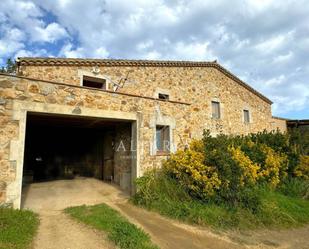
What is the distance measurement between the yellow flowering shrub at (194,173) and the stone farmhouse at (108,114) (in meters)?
0.82

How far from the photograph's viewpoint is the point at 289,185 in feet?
25.3

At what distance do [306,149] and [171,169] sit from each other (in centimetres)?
543

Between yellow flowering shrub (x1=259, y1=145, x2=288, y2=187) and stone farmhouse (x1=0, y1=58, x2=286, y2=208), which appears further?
yellow flowering shrub (x1=259, y1=145, x2=288, y2=187)

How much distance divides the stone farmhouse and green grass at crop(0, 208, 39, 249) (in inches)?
16.7

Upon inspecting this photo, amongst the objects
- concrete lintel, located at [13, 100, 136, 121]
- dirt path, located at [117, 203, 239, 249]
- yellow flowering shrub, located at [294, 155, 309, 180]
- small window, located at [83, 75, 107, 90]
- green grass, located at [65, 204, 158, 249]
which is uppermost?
small window, located at [83, 75, 107, 90]

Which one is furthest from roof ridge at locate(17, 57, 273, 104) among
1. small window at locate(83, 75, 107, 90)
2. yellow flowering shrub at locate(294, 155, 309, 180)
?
yellow flowering shrub at locate(294, 155, 309, 180)

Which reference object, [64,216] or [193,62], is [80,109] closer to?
[64,216]

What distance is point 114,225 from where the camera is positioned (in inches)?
181

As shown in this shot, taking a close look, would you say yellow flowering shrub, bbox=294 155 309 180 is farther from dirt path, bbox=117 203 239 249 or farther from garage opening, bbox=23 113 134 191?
garage opening, bbox=23 113 134 191

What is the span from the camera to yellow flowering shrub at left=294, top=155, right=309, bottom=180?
8.12m

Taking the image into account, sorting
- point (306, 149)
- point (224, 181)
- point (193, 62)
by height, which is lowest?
point (224, 181)

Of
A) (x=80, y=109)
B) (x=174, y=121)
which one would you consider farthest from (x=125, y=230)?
(x=174, y=121)

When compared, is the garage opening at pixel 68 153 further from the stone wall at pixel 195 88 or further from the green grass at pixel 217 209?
the green grass at pixel 217 209

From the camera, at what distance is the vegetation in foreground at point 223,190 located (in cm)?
560
